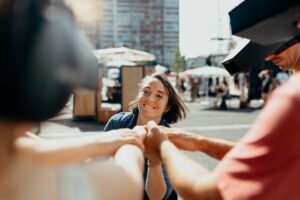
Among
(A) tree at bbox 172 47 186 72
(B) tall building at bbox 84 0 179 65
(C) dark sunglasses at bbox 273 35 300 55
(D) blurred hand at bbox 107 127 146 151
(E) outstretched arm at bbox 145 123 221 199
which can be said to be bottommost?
(E) outstretched arm at bbox 145 123 221 199

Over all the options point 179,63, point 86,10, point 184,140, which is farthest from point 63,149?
point 179,63

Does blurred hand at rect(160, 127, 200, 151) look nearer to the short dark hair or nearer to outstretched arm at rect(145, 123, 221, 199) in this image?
outstretched arm at rect(145, 123, 221, 199)

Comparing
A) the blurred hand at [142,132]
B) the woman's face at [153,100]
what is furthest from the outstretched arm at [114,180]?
the woman's face at [153,100]

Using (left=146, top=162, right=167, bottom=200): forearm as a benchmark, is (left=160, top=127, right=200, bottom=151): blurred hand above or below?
above

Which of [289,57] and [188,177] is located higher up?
[289,57]

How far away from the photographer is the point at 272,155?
0.95 m

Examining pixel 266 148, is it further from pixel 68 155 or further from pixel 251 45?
pixel 251 45

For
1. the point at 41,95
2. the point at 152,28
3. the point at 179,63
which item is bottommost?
the point at 41,95

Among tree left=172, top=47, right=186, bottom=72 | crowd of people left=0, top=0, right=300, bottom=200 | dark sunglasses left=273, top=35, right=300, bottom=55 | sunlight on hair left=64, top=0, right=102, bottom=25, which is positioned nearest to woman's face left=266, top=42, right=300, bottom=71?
dark sunglasses left=273, top=35, right=300, bottom=55

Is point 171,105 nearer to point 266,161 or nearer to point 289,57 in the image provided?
point 289,57

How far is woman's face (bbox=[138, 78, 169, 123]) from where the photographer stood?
109 inches

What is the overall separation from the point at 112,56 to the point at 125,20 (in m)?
80.5

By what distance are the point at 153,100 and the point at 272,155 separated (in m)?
1.90

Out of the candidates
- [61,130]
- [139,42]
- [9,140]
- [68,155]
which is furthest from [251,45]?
[139,42]
